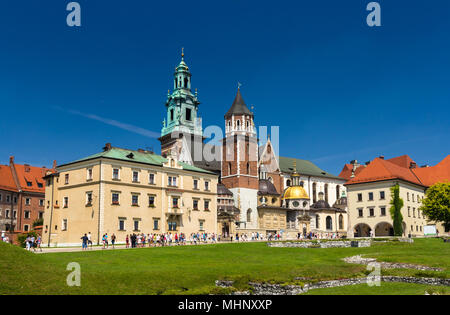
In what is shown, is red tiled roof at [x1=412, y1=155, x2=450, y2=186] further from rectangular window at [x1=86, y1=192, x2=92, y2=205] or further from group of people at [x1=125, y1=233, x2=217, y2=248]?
rectangular window at [x1=86, y1=192, x2=92, y2=205]

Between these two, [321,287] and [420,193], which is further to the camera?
[420,193]

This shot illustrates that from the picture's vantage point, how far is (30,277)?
22.0 m

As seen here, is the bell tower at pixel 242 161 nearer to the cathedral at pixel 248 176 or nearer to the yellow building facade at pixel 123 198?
the cathedral at pixel 248 176

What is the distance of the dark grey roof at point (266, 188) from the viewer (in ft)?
318

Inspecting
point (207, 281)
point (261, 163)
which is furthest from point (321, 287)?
point (261, 163)

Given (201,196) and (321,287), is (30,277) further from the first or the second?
(201,196)

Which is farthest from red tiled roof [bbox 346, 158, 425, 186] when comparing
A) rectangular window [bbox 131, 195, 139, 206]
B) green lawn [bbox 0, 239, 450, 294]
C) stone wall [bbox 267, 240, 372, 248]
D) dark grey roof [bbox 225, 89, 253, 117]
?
green lawn [bbox 0, 239, 450, 294]

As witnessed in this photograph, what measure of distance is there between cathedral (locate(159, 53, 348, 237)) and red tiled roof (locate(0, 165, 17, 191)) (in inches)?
1134

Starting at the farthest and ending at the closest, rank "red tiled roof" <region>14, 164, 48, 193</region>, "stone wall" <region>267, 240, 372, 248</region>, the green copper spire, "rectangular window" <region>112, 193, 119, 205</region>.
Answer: the green copper spire → "red tiled roof" <region>14, 164, 48, 193</region> → "rectangular window" <region>112, 193, 119, 205</region> → "stone wall" <region>267, 240, 372, 248</region>

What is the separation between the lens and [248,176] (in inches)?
3745

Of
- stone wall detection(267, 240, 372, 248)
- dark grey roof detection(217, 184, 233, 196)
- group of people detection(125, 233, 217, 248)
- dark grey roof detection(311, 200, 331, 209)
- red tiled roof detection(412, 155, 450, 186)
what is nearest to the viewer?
stone wall detection(267, 240, 372, 248)

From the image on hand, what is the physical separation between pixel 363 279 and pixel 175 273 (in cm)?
1053

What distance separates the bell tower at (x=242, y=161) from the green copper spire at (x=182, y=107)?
1354 centimetres

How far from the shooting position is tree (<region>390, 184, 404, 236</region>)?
71.1 meters
